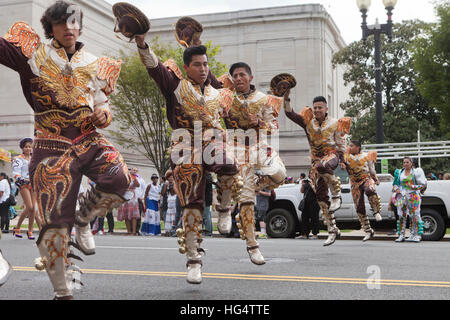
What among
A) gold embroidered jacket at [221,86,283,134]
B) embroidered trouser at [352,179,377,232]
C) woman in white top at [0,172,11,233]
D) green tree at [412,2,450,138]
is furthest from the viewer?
green tree at [412,2,450,138]

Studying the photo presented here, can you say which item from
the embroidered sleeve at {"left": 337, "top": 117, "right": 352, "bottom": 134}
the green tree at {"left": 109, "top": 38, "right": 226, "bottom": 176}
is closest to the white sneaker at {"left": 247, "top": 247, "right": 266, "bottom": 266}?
the embroidered sleeve at {"left": 337, "top": 117, "right": 352, "bottom": 134}

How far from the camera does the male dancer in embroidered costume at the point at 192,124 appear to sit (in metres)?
5.18

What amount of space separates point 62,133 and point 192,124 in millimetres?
1540

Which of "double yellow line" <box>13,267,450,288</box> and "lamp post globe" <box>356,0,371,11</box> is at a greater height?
"lamp post globe" <box>356,0,371,11</box>

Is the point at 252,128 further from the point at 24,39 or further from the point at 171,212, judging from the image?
the point at 171,212

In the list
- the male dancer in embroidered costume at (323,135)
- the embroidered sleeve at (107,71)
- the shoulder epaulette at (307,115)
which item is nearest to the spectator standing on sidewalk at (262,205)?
the male dancer in embroidered costume at (323,135)

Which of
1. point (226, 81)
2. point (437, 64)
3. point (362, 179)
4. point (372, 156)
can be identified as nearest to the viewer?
point (226, 81)

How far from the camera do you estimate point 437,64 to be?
98.3 ft

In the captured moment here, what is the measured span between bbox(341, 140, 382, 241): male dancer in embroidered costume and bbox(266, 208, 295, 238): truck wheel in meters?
2.75

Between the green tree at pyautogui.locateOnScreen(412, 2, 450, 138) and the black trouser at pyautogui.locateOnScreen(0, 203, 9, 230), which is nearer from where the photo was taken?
the black trouser at pyautogui.locateOnScreen(0, 203, 9, 230)

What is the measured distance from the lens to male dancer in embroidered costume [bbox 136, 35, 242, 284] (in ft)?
17.0

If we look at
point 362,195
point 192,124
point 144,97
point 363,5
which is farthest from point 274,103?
point 144,97

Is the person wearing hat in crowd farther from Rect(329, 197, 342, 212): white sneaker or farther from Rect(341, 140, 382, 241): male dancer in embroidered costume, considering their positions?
Rect(329, 197, 342, 212): white sneaker

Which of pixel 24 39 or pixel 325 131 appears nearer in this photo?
pixel 24 39
